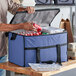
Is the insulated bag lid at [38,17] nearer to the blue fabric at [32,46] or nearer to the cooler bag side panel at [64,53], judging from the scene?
the blue fabric at [32,46]

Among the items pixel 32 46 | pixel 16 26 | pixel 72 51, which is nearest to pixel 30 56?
pixel 32 46

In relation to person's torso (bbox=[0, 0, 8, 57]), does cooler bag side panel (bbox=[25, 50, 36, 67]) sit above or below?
below

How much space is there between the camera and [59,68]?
1793mm

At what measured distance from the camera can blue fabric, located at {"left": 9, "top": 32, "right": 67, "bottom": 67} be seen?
6.01ft

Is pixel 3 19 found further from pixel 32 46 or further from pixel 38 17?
pixel 32 46

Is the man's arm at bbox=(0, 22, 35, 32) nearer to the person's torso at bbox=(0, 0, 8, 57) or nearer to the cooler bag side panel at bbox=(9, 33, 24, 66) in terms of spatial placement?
the cooler bag side panel at bbox=(9, 33, 24, 66)

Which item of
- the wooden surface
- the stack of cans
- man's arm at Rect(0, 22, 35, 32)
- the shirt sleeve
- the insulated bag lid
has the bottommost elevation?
the wooden surface

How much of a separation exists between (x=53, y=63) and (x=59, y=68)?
3.4 inches

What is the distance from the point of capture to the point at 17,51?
1.91m

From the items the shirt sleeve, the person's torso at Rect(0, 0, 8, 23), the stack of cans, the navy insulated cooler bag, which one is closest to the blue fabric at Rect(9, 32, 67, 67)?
the navy insulated cooler bag

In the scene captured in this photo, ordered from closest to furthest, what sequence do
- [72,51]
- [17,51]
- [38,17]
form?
1. [17,51]
2. [72,51]
3. [38,17]

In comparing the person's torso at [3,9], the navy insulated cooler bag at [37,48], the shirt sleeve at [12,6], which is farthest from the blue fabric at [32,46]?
the shirt sleeve at [12,6]

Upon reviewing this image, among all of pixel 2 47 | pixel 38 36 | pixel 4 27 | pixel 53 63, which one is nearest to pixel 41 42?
pixel 38 36

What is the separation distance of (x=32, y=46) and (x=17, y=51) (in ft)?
0.49
